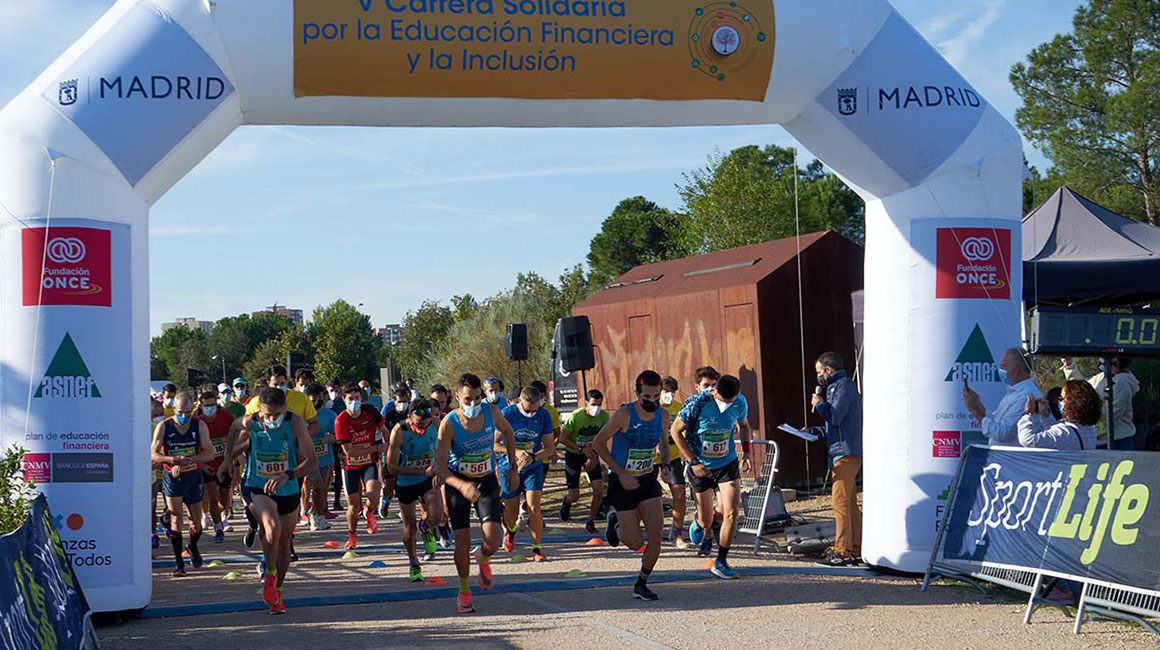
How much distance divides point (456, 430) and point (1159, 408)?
10.6 metres

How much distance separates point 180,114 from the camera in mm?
8945

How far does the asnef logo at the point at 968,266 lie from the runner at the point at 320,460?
786 centimetres

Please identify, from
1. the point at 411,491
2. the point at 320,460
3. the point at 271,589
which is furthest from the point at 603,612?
the point at 320,460

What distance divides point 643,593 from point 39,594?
15.2 feet

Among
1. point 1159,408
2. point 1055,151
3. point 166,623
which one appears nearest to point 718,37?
point 166,623

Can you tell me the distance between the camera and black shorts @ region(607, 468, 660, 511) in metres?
9.60

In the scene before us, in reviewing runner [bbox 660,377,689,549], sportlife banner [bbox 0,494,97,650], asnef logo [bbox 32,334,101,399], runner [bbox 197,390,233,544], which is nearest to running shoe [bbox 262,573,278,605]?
sportlife banner [bbox 0,494,97,650]

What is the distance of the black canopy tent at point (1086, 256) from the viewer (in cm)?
1315

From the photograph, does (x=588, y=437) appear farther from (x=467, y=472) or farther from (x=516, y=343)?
(x=516, y=343)

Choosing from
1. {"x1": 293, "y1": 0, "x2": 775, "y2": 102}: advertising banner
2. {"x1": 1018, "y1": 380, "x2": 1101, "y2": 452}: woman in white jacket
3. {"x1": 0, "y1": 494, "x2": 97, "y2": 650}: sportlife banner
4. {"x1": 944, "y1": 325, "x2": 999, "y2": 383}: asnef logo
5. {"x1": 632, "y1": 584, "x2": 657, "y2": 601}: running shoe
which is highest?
{"x1": 293, "y1": 0, "x2": 775, "y2": 102}: advertising banner

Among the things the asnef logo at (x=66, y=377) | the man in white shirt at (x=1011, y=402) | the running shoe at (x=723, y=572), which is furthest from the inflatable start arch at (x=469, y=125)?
the running shoe at (x=723, y=572)

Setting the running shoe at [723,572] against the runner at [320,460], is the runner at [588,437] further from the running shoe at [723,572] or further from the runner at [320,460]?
the running shoe at [723,572]

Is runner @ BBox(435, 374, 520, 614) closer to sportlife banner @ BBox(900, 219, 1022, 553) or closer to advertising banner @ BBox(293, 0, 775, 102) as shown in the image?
advertising banner @ BBox(293, 0, 775, 102)

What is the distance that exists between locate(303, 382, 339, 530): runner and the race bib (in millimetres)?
Result: 5806
